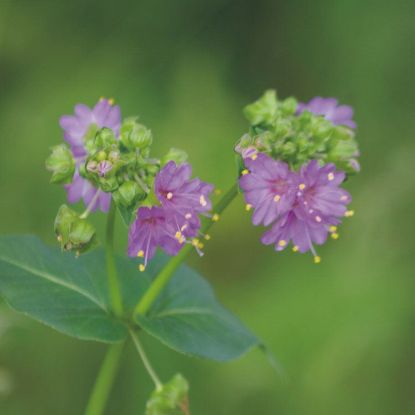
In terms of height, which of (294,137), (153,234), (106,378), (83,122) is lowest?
(106,378)

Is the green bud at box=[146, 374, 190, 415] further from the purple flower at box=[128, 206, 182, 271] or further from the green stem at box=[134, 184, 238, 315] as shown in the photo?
the purple flower at box=[128, 206, 182, 271]

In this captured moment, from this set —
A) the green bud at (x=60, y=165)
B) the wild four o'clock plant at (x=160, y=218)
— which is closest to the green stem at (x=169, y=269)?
the wild four o'clock plant at (x=160, y=218)

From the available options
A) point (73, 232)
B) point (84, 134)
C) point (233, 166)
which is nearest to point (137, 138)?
point (73, 232)

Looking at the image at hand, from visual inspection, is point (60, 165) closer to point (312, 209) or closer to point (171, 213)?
point (171, 213)

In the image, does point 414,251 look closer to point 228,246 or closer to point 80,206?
point 228,246

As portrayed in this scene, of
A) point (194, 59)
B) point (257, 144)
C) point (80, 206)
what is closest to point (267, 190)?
point (257, 144)

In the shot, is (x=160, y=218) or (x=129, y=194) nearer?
(x=129, y=194)

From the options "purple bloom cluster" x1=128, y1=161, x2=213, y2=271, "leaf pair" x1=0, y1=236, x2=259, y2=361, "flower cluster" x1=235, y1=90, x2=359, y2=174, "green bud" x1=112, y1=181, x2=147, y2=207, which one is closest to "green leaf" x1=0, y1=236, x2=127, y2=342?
"leaf pair" x1=0, y1=236, x2=259, y2=361

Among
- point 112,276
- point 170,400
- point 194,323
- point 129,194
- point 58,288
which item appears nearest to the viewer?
point 129,194

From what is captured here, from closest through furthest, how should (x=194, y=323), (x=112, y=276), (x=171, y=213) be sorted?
(x=171, y=213), (x=112, y=276), (x=194, y=323)
